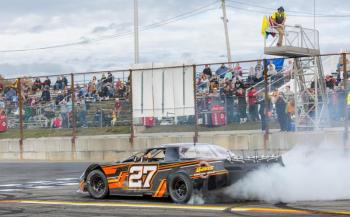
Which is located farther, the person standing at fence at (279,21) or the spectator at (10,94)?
the spectator at (10,94)

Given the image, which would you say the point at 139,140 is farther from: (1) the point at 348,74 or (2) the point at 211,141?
(1) the point at 348,74

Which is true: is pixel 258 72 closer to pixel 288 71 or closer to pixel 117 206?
pixel 288 71

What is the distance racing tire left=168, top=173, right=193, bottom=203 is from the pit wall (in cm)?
744

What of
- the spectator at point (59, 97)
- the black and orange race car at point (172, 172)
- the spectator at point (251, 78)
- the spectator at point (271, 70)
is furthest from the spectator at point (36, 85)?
the black and orange race car at point (172, 172)

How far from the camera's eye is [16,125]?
1089 inches

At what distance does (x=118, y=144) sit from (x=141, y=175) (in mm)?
12239

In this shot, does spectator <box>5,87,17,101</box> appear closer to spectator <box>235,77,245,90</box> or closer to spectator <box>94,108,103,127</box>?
spectator <box>94,108,103,127</box>

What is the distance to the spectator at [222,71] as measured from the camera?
74.0 feet

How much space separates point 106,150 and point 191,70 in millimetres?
4692

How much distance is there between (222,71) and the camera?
74.0 feet

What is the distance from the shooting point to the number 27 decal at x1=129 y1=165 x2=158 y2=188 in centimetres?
1263

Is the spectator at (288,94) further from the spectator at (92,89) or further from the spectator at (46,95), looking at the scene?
the spectator at (46,95)

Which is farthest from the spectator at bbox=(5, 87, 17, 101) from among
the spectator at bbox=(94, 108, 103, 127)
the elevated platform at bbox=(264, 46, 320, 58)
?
the elevated platform at bbox=(264, 46, 320, 58)

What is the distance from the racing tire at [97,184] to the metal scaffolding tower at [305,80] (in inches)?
350
